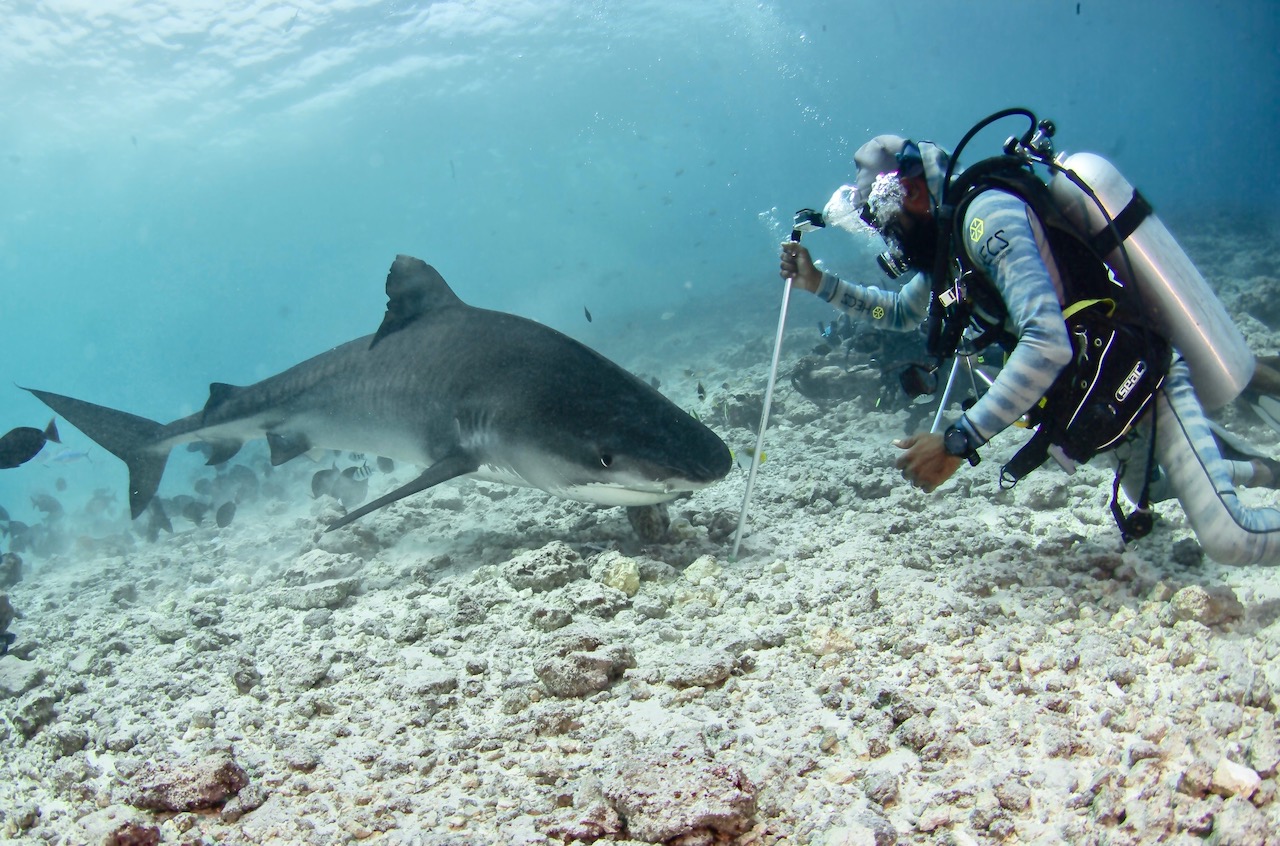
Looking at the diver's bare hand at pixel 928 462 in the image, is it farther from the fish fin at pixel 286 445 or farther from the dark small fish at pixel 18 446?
the dark small fish at pixel 18 446

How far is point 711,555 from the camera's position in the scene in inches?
152

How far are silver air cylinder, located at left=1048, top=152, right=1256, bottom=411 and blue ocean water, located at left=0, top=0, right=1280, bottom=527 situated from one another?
2266 centimetres

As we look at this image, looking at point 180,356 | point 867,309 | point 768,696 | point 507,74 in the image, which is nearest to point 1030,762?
point 768,696

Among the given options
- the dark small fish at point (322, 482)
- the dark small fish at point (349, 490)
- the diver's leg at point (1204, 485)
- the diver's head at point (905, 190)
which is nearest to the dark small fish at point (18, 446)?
the dark small fish at point (322, 482)

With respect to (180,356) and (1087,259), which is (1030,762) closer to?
(1087,259)

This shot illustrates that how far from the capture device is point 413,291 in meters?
5.35

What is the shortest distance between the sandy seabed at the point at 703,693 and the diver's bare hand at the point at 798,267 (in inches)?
64.2

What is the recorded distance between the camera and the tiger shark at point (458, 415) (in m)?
3.61

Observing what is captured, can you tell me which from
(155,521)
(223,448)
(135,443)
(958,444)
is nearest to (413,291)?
(223,448)

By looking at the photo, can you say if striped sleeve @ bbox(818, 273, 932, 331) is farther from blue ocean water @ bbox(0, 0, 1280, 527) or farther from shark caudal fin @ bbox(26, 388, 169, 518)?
blue ocean water @ bbox(0, 0, 1280, 527)

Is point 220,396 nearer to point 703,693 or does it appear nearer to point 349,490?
point 349,490

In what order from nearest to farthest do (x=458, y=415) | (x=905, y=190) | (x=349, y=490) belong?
(x=905, y=190)
(x=458, y=415)
(x=349, y=490)

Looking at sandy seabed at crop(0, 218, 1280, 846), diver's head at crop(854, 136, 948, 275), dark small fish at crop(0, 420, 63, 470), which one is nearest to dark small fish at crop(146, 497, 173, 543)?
dark small fish at crop(0, 420, 63, 470)

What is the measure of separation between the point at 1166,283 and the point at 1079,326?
502 mm
